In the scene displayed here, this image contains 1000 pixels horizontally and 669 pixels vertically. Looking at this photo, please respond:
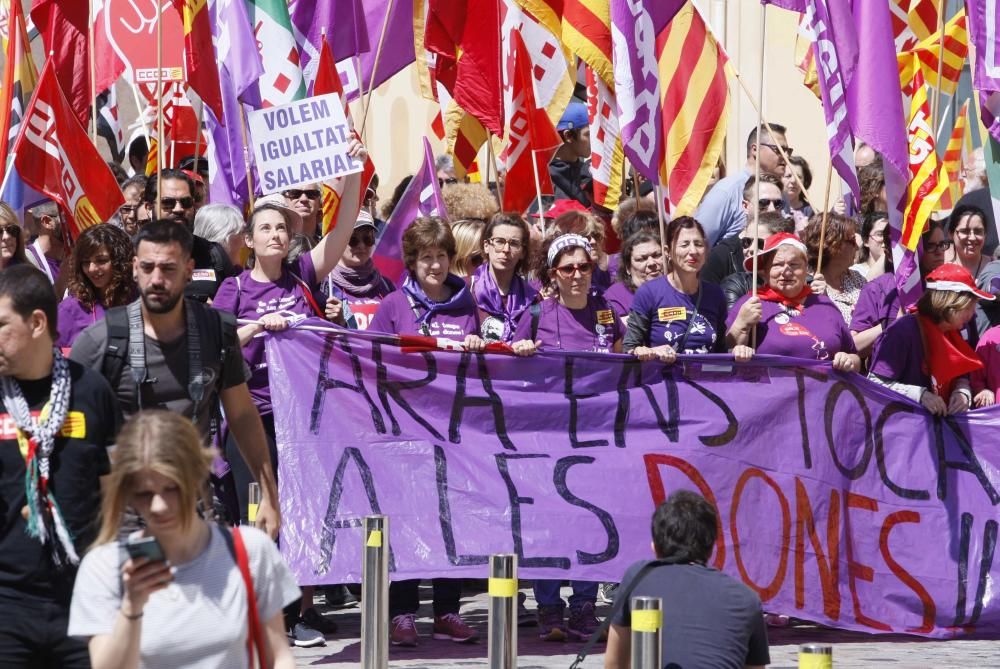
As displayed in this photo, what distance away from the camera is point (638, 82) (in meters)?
10.4

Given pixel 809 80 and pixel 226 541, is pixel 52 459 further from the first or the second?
pixel 809 80

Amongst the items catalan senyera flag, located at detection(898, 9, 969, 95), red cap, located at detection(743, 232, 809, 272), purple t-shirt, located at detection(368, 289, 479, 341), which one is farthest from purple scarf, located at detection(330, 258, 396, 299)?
catalan senyera flag, located at detection(898, 9, 969, 95)

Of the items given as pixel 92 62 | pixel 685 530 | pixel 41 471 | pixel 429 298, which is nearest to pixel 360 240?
pixel 429 298

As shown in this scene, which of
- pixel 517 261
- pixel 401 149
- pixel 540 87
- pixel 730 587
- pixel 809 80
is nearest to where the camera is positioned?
pixel 730 587

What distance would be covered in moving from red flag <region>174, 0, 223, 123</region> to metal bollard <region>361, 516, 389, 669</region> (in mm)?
5285

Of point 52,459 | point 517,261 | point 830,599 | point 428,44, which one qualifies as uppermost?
point 428,44

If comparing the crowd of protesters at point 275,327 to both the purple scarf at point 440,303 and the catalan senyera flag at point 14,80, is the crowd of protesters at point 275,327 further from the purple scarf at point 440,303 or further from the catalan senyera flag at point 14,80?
the catalan senyera flag at point 14,80

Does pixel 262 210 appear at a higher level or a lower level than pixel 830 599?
higher

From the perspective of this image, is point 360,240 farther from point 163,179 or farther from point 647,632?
point 647,632

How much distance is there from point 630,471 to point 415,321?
1236 mm

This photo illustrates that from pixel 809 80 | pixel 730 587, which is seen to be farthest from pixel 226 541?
pixel 809 80

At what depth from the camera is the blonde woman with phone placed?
160 inches

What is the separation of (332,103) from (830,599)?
350 centimetres

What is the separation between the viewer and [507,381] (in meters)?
8.85
